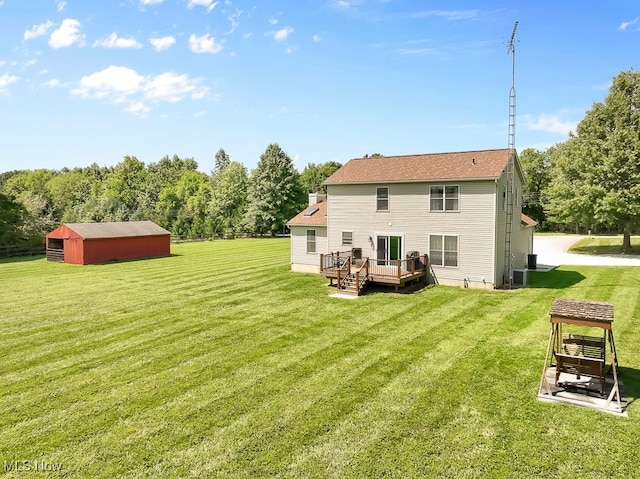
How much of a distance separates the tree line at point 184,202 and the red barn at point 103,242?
8612mm

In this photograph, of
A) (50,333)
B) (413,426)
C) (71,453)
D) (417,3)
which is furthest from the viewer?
(417,3)

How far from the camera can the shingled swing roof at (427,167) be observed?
1850 centimetres

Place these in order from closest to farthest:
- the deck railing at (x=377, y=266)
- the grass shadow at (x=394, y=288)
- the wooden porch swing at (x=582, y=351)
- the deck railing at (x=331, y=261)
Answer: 1. the wooden porch swing at (x=582, y=351)
2. the grass shadow at (x=394, y=288)
3. the deck railing at (x=377, y=266)
4. the deck railing at (x=331, y=261)

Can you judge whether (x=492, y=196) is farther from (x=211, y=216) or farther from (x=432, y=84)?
(x=211, y=216)

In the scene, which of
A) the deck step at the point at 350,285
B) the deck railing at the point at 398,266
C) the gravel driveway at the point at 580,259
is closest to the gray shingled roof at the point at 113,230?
the deck step at the point at 350,285

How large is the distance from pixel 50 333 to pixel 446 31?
1886 cm

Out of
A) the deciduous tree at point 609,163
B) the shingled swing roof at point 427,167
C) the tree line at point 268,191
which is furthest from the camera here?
the tree line at point 268,191

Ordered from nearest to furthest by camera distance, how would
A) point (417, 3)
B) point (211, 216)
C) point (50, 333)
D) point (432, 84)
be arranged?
point (50, 333), point (417, 3), point (432, 84), point (211, 216)

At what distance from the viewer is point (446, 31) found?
17641 millimetres

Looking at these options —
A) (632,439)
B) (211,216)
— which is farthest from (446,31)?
(211,216)

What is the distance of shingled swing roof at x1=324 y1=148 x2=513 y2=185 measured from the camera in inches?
728

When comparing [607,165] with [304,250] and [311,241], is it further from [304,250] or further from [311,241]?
[304,250]

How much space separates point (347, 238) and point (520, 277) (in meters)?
8.55

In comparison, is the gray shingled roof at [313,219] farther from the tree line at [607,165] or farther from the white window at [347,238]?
the tree line at [607,165]
